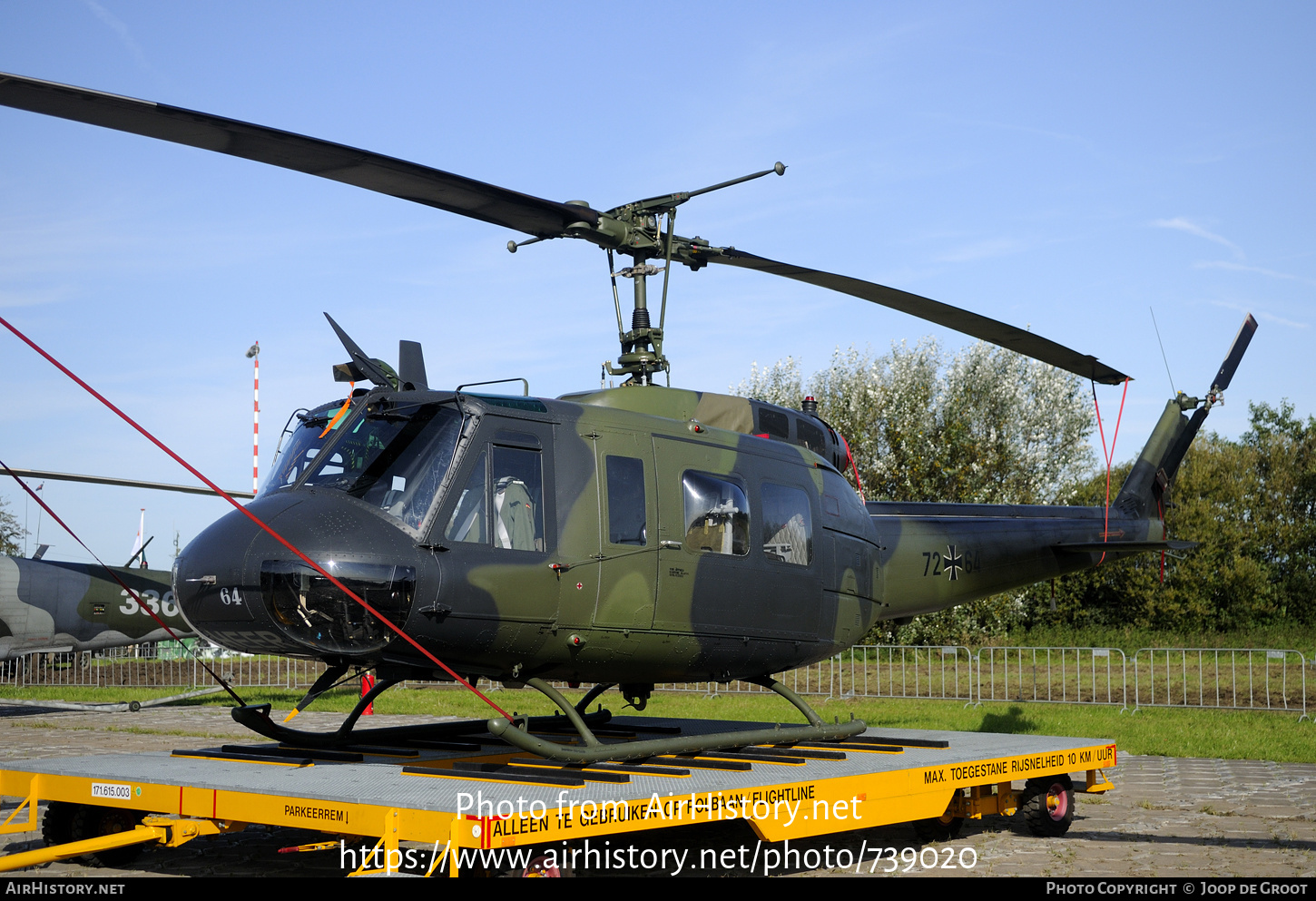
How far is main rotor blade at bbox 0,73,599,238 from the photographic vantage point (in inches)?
201

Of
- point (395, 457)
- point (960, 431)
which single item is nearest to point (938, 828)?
point (395, 457)

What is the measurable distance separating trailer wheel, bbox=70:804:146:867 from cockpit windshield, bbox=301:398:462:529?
2313 mm

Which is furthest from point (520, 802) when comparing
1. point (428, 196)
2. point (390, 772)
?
point (428, 196)

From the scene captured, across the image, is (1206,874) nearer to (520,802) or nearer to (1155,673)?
(520,802)

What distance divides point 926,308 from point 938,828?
4218 mm

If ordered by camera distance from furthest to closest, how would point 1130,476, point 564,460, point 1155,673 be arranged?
1. point 1155,673
2. point 1130,476
3. point 564,460

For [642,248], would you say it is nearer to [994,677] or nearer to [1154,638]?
[994,677]

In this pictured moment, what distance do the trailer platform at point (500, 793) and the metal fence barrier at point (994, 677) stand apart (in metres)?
8.90

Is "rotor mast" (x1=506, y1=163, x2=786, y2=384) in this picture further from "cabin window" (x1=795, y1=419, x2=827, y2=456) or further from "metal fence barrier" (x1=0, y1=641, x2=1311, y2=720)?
"metal fence barrier" (x1=0, y1=641, x2=1311, y2=720)

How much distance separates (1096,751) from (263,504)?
267 inches

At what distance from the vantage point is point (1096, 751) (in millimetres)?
9242

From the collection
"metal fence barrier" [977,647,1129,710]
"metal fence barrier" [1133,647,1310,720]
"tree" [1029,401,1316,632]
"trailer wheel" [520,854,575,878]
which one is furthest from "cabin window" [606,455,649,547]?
"tree" [1029,401,1316,632]

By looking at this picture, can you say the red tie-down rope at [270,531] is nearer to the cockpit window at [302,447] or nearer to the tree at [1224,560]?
the cockpit window at [302,447]

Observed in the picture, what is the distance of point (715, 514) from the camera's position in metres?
7.97
